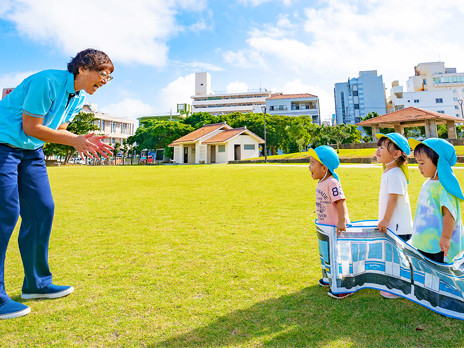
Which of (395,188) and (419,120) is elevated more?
(419,120)

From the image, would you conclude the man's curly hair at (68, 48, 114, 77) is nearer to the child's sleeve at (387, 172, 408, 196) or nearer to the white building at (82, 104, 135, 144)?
the child's sleeve at (387, 172, 408, 196)

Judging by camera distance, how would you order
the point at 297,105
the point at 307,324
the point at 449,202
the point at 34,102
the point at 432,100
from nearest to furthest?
the point at 307,324
the point at 449,202
the point at 34,102
the point at 432,100
the point at 297,105

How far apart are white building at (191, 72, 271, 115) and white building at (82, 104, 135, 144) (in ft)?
65.5

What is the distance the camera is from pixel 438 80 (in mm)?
70938

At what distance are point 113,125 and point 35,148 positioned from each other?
8438cm

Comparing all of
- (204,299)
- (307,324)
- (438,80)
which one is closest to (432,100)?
(438,80)

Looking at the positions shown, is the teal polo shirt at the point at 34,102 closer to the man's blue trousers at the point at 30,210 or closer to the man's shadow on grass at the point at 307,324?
the man's blue trousers at the point at 30,210

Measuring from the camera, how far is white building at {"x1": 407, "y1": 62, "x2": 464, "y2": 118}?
69500 millimetres

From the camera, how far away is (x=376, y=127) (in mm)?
32469

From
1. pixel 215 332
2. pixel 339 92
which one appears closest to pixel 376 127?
pixel 215 332

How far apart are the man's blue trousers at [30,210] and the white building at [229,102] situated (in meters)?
79.5

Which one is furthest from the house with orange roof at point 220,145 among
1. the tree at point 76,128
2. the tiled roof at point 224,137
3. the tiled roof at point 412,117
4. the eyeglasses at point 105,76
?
the eyeglasses at point 105,76

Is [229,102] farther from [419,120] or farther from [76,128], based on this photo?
[419,120]

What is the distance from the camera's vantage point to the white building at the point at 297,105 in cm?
7238
